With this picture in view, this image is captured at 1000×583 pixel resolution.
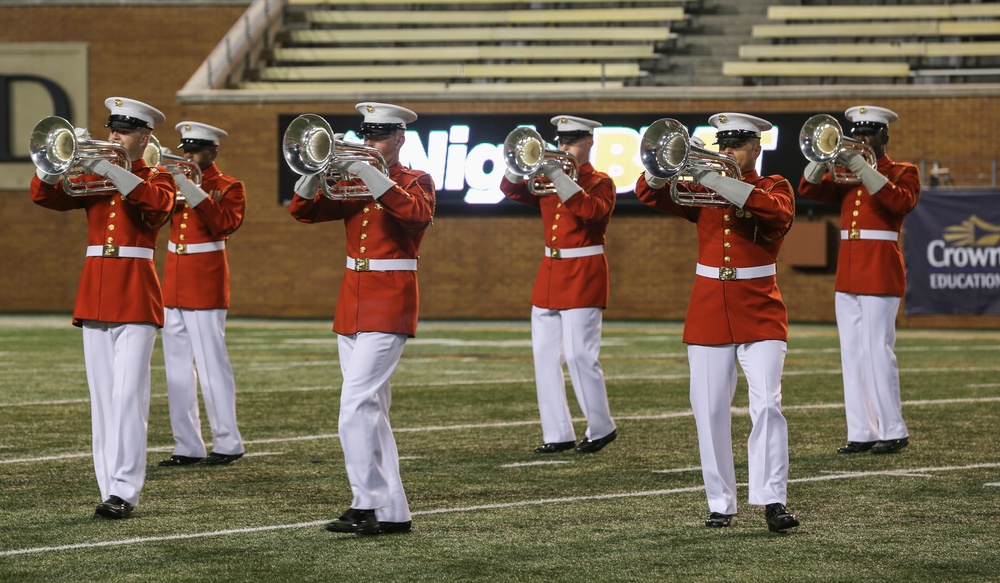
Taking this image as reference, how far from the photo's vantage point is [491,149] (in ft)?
67.2

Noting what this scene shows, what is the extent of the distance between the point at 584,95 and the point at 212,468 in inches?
526

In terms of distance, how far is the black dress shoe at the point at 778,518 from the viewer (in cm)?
603

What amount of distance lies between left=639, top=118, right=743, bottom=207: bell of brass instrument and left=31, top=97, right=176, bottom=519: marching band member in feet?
6.83

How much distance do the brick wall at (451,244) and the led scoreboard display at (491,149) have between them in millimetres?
189

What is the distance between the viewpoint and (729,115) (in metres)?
6.30

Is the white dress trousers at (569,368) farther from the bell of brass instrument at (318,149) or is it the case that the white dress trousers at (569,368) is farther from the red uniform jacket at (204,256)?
the bell of brass instrument at (318,149)

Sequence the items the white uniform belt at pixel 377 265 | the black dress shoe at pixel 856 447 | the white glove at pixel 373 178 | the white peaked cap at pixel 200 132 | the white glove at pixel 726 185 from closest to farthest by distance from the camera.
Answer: the white glove at pixel 373 178, the white glove at pixel 726 185, the white uniform belt at pixel 377 265, the white peaked cap at pixel 200 132, the black dress shoe at pixel 856 447

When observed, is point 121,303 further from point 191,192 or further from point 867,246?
point 867,246

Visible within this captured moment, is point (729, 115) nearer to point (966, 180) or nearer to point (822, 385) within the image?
point (822, 385)

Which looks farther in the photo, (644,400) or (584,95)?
(584,95)

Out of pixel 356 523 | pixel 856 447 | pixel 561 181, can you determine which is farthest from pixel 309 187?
pixel 856 447

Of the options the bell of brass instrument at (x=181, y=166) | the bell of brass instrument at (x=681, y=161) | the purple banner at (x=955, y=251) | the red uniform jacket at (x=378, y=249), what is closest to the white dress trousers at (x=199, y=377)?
the bell of brass instrument at (x=181, y=166)

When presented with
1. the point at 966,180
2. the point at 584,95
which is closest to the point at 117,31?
the point at 584,95

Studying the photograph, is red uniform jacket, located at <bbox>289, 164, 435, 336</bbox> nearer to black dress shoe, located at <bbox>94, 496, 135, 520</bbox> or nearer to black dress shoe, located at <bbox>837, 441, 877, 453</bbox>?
black dress shoe, located at <bbox>94, 496, 135, 520</bbox>
